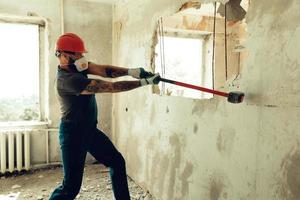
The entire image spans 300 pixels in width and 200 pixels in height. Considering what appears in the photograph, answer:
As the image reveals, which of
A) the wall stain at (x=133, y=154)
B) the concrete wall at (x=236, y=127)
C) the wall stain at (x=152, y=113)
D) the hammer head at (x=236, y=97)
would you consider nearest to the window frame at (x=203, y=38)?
the concrete wall at (x=236, y=127)

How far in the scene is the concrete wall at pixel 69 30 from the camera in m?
3.47

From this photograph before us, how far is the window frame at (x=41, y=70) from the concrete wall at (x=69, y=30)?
0.22 feet

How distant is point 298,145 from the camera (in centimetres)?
129

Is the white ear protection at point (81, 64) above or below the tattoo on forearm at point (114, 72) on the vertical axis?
above

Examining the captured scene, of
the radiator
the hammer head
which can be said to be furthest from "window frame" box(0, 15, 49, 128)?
the hammer head

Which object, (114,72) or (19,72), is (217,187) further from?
(19,72)

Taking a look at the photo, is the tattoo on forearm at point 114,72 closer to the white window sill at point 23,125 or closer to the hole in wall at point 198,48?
the hole in wall at point 198,48

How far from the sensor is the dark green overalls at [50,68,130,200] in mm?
2066

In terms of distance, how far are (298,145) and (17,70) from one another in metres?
3.26

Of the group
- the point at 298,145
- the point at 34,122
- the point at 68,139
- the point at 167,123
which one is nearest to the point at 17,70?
the point at 34,122

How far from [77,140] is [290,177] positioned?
140 centimetres

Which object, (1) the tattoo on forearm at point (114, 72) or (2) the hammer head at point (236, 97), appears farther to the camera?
(1) the tattoo on forearm at point (114, 72)

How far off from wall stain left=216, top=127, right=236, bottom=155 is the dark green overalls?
0.80m

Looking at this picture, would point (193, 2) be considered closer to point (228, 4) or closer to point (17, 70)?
point (228, 4)
